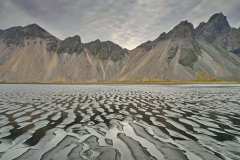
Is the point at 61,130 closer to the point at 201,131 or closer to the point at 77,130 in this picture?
the point at 77,130

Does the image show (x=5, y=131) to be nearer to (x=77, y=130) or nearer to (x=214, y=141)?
(x=77, y=130)

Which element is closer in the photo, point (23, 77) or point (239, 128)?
point (239, 128)

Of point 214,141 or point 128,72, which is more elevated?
point 128,72

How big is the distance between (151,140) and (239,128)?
5.16 meters

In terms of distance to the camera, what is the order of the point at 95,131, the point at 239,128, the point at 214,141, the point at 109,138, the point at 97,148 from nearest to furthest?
the point at 97,148 < the point at 214,141 < the point at 109,138 < the point at 95,131 < the point at 239,128

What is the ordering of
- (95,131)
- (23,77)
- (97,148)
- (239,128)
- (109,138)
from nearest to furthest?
(97,148) < (109,138) < (95,131) < (239,128) < (23,77)

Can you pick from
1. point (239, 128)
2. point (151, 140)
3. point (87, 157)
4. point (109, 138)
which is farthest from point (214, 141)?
point (87, 157)

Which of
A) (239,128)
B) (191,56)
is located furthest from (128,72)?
(239,128)

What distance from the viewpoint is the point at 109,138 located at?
7.35 m

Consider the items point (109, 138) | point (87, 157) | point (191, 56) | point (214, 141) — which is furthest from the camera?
point (191, 56)

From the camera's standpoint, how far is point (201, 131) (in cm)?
841

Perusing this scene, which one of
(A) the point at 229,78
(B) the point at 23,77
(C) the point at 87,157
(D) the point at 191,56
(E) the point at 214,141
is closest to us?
(C) the point at 87,157

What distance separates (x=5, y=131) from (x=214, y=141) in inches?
366

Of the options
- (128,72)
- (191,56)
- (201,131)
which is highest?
(191,56)
